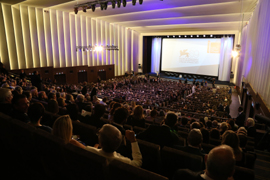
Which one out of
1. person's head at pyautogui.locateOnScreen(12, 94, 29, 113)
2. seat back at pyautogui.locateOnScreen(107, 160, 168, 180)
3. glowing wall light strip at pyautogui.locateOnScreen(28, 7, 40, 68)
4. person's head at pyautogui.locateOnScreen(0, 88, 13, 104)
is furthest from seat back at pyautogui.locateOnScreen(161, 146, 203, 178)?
glowing wall light strip at pyautogui.locateOnScreen(28, 7, 40, 68)

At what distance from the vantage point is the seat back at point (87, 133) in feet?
8.46

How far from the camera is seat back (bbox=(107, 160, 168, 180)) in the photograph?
1.27 meters

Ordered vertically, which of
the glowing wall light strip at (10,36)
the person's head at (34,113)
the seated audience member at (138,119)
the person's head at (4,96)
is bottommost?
the seated audience member at (138,119)

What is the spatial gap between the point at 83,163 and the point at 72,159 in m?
0.15

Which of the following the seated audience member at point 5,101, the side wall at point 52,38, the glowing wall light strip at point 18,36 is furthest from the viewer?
the glowing wall light strip at point 18,36

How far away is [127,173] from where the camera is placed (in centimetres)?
132

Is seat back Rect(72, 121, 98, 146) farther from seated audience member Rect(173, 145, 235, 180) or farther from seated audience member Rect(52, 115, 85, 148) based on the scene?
seated audience member Rect(173, 145, 235, 180)

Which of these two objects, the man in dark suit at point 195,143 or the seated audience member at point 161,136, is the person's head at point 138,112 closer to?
the seated audience member at point 161,136

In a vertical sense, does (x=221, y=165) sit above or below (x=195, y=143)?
above

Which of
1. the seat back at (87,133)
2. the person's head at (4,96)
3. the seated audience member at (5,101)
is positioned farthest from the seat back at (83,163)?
the person's head at (4,96)

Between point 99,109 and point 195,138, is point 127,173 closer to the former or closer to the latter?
point 195,138

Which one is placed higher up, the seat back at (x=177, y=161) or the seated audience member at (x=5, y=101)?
the seated audience member at (x=5, y=101)

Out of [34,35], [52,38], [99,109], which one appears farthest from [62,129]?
[52,38]

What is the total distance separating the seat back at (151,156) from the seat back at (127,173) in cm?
71
